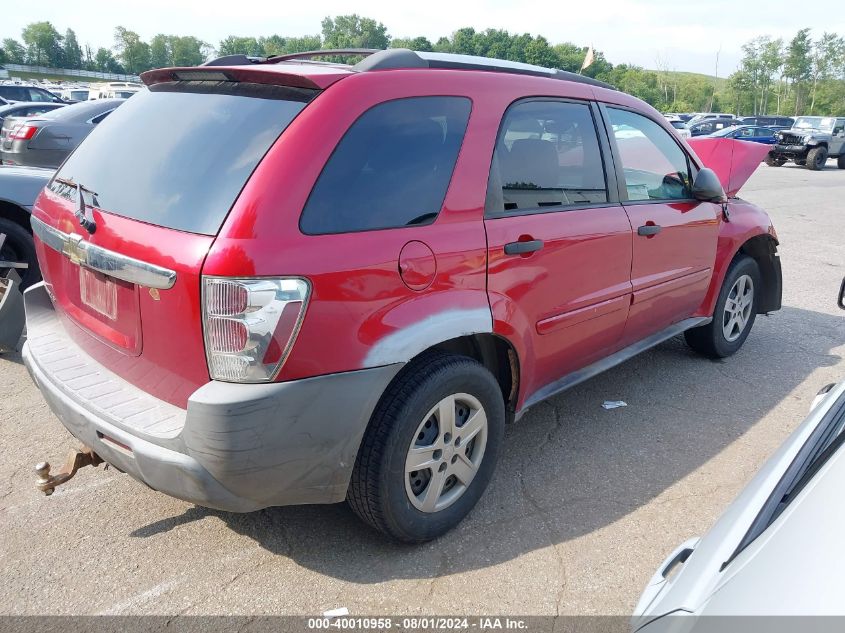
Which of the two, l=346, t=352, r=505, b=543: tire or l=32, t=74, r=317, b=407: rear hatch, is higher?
l=32, t=74, r=317, b=407: rear hatch

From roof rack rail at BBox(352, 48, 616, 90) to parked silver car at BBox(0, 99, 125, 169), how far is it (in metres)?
7.37

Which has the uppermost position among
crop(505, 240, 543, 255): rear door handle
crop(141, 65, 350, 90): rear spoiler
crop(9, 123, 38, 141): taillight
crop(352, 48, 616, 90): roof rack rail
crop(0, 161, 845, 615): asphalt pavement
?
crop(352, 48, 616, 90): roof rack rail

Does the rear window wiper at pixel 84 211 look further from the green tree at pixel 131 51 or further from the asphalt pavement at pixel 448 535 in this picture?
the green tree at pixel 131 51

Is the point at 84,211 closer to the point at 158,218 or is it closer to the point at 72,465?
the point at 158,218

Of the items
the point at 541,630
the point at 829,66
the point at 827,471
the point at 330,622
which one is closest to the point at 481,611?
A: the point at 541,630

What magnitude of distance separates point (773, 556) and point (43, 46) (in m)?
162

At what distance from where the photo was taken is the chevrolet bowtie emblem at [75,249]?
257 centimetres

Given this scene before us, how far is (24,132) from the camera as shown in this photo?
883cm

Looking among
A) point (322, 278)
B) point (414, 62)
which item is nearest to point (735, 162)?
point (414, 62)

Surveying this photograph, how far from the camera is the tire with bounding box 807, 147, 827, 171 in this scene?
24.6 m

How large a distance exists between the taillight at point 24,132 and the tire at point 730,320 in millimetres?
8470

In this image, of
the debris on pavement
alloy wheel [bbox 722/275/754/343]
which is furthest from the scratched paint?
alloy wheel [bbox 722/275/754/343]

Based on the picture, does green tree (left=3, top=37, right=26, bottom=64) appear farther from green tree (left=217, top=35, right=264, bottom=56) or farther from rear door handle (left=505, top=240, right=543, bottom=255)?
rear door handle (left=505, top=240, right=543, bottom=255)

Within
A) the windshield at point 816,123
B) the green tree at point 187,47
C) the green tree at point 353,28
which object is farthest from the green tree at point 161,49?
the windshield at point 816,123
